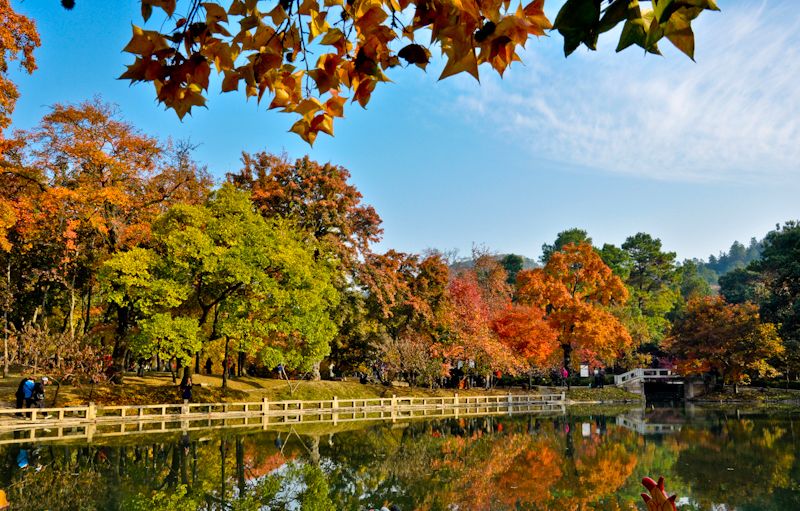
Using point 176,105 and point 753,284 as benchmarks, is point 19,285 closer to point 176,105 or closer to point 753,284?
point 176,105

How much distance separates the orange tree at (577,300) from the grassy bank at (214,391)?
377 cm

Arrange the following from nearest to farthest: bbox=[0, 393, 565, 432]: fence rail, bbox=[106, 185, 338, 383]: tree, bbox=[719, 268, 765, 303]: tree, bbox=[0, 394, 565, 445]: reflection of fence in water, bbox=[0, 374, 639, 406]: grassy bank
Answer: bbox=[0, 394, 565, 445]: reflection of fence in water, bbox=[0, 393, 565, 432]: fence rail, bbox=[0, 374, 639, 406]: grassy bank, bbox=[106, 185, 338, 383]: tree, bbox=[719, 268, 765, 303]: tree

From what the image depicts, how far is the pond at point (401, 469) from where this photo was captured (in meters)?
10.6

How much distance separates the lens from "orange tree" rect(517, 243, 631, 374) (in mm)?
35875

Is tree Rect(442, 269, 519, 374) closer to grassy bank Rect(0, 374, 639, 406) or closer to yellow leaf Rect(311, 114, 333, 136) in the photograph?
grassy bank Rect(0, 374, 639, 406)

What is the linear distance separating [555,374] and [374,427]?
24847 mm

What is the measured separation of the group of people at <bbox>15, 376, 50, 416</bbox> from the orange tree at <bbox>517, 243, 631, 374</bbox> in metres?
25.5

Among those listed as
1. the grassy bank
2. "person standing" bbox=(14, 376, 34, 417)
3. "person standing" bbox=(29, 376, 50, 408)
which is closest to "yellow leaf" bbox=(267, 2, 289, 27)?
"person standing" bbox=(29, 376, 50, 408)

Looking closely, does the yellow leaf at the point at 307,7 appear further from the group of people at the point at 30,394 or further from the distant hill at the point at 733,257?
the distant hill at the point at 733,257

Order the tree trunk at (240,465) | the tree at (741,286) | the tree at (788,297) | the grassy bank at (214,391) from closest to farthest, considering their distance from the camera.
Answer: the tree trunk at (240,465) < the grassy bank at (214,391) < the tree at (788,297) < the tree at (741,286)

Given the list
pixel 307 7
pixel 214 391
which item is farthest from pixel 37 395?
pixel 307 7

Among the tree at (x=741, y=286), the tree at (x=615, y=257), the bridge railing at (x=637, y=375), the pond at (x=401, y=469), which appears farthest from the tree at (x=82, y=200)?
the tree at (x=741, y=286)

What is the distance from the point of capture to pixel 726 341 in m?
37.0

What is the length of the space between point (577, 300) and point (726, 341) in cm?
960
